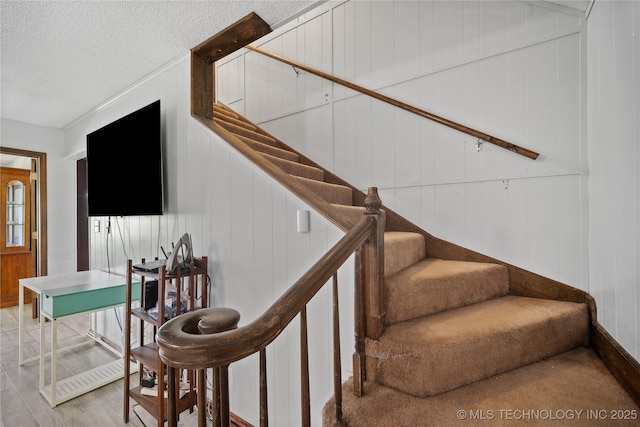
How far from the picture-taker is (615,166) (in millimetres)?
1419

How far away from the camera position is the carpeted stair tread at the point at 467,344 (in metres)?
1.33

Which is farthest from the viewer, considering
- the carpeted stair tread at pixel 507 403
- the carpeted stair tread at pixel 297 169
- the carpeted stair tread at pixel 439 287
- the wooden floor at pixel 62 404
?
the carpeted stair tread at pixel 297 169

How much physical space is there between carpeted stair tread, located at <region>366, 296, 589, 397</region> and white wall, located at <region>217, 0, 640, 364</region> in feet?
0.80

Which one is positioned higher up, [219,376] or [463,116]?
[463,116]

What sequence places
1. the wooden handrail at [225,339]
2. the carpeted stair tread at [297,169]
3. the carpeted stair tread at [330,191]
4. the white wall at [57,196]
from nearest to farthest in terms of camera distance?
1. the wooden handrail at [225,339]
2. the carpeted stair tread at [330,191]
3. the carpeted stair tread at [297,169]
4. the white wall at [57,196]

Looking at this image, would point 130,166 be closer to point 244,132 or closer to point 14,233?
point 244,132

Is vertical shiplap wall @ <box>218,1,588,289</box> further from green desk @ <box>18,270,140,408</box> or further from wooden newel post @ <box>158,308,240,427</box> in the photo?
green desk @ <box>18,270,140,408</box>

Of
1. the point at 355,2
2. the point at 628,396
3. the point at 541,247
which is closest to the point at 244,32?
the point at 355,2

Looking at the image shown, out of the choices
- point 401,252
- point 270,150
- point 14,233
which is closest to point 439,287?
point 401,252

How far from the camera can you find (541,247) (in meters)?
1.96

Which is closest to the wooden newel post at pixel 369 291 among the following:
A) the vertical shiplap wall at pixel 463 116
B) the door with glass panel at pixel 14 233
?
the vertical shiplap wall at pixel 463 116

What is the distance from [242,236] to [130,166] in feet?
4.50

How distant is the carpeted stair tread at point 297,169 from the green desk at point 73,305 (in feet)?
5.30

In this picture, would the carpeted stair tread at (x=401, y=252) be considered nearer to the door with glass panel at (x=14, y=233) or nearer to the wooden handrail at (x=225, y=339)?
the wooden handrail at (x=225, y=339)
